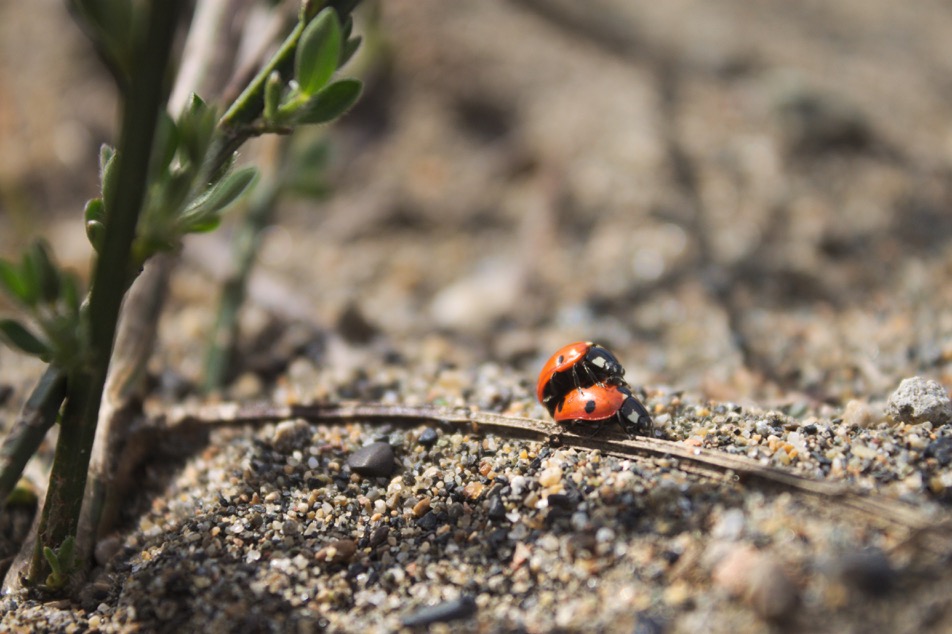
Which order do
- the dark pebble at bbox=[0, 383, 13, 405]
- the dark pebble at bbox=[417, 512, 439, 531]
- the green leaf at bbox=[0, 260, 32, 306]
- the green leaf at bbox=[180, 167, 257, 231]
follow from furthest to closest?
the dark pebble at bbox=[0, 383, 13, 405]
the dark pebble at bbox=[417, 512, 439, 531]
the green leaf at bbox=[180, 167, 257, 231]
the green leaf at bbox=[0, 260, 32, 306]

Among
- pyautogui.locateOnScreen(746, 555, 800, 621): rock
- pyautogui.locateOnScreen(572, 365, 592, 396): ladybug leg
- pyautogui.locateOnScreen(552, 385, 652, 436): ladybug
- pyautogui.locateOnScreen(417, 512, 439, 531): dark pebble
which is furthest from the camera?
pyautogui.locateOnScreen(572, 365, 592, 396): ladybug leg

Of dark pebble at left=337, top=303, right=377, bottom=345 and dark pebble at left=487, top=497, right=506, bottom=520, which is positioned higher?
dark pebble at left=337, top=303, right=377, bottom=345

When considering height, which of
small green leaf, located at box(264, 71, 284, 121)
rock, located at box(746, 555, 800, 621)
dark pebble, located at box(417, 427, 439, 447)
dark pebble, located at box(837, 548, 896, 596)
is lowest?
rock, located at box(746, 555, 800, 621)

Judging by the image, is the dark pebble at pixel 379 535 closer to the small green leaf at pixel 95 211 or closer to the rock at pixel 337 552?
the rock at pixel 337 552

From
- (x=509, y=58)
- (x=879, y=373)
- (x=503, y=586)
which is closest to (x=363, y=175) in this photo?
(x=509, y=58)

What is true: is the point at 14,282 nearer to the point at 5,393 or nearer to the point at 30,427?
the point at 30,427

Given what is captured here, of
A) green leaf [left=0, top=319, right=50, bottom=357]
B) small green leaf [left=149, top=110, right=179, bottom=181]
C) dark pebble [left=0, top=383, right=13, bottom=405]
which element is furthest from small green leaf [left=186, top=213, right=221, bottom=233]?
dark pebble [left=0, top=383, right=13, bottom=405]

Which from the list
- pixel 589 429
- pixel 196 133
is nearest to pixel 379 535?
pixel 589 429

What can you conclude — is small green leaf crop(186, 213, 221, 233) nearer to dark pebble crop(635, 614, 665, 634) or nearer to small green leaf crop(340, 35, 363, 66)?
small green leaf crop(340, 35, 363, 66)
